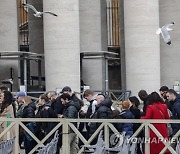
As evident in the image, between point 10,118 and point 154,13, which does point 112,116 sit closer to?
Result: point 10,118

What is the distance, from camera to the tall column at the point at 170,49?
Answer: 1431 inches

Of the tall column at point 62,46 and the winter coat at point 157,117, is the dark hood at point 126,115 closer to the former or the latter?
the winter coat at point 157,117

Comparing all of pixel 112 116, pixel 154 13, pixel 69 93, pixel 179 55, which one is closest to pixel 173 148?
pixel 112 116

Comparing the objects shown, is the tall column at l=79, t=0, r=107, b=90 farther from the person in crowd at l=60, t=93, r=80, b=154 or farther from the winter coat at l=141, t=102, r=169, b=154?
the winter coat at l=141, t=102, r=169, b=154

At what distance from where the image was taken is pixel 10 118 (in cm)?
1623

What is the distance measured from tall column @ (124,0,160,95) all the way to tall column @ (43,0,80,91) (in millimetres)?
2995

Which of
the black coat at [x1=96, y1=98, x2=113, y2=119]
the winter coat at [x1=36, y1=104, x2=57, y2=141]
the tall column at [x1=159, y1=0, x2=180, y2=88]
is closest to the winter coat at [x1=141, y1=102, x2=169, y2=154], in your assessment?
the black coat at [x1=96, y1=98, x2=113, y2=119]

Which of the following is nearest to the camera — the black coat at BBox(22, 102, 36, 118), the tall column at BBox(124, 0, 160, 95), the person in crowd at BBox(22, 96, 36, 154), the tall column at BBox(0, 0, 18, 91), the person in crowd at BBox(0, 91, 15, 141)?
the person in crowd at BBox(0, 91, 15, 141)

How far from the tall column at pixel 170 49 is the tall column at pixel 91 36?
337 centimetres

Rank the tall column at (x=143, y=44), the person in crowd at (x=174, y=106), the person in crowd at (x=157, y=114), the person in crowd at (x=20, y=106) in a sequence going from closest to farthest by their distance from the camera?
the person in crowd at (x=157, y=114), the person in crowd at (x=174, y=106), the person in crowd at (x=20, y=106), the tall column at (x=143, y=44)

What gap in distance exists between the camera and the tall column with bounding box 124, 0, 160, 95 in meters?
32.2

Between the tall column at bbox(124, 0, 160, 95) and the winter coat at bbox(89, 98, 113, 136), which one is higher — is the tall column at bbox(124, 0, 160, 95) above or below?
above

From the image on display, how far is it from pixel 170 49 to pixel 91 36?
187 inches


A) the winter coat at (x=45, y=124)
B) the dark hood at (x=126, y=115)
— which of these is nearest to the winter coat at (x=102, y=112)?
the dark hood at (x=126, y=115)
